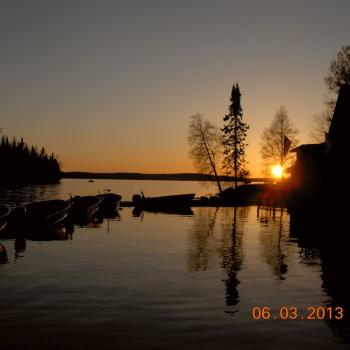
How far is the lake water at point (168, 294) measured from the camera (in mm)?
11039

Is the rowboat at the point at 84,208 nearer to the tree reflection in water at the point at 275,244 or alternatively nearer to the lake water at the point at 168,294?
the lake water at the point at 168,294

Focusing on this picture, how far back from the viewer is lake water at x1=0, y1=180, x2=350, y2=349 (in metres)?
11.0

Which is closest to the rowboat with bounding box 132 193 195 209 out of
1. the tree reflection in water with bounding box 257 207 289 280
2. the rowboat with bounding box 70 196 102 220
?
the rowboat with bounding box 70 196 102 220

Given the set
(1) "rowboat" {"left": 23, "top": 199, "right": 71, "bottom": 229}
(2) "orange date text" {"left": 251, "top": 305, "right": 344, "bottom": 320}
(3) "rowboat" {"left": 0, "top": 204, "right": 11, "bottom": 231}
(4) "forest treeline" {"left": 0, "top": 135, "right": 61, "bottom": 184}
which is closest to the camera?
(2) "orange date text" {"left": 251, "top": 305, "right": 344, "bottom": 320}

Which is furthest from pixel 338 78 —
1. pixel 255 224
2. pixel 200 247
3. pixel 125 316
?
pixel 125 316

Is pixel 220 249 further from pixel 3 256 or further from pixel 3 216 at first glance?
pixel 3 216

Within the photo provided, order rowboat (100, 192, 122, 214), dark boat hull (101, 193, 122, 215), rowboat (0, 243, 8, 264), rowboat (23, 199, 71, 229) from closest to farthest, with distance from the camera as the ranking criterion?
rowboat (0, 243, 8, 264), rowboat (23, 199, 71, 229), dark boat hull (101, 193, 122, 215), rowboat (100, 192, 122, 214)

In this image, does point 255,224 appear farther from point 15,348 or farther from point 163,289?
point 15,348

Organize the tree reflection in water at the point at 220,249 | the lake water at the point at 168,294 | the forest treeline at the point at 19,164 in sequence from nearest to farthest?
1. the lake water at the point at 168,294
2. the tree reflection in water at the point at 220,249
3. the forest treeline at the point at 19,164

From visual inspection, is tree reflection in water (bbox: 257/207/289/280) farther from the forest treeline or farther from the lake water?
the forest treeline

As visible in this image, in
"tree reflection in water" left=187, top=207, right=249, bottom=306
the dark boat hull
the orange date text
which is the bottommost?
the orange date text

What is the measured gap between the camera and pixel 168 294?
15414 mm

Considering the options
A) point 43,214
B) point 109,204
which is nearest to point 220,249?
point 43,214

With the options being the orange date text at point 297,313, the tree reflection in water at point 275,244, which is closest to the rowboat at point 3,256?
the tree reflection in water at point 275,244
